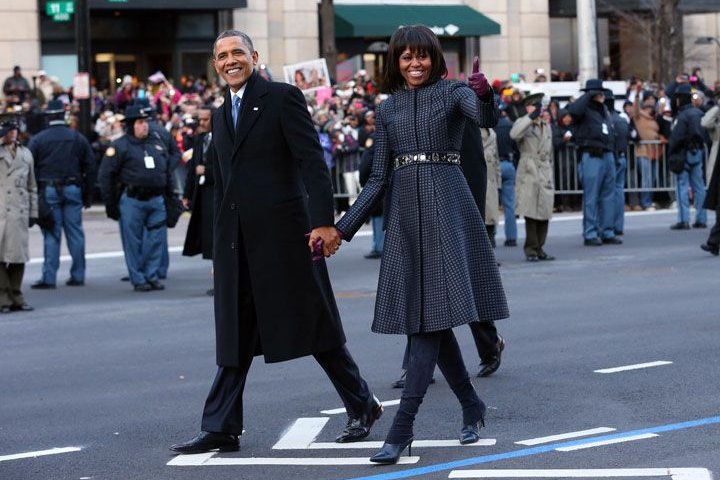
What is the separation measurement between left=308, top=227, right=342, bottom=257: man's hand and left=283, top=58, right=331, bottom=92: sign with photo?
2118cm

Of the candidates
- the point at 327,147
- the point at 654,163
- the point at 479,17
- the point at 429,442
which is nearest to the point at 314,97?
the point at 327,147

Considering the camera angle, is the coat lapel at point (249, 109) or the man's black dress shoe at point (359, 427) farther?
the man's black dress shoe at point (359, 427)

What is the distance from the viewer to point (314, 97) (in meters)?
27.8

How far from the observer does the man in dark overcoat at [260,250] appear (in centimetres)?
736

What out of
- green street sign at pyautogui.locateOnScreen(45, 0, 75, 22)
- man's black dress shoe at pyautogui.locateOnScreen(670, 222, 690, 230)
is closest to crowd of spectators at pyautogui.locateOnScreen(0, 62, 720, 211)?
man's black dress shoe at pyautogui.locateOnScreen(670, 222, 690, 230)

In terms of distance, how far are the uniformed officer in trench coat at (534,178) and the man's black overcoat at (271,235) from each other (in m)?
10.0

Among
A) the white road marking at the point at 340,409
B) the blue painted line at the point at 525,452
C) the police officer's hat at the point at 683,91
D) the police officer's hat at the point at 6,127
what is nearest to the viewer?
the blue painted line at the point at 525,452

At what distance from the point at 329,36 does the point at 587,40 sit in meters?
8.66

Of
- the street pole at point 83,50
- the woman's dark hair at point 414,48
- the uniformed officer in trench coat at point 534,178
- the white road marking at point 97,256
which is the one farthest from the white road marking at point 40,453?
the street pole at point 83,50

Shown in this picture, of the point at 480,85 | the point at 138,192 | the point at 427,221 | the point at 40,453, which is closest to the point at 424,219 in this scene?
the point at 427,221

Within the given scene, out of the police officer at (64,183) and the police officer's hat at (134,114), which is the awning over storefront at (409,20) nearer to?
the police officer at (64,183)

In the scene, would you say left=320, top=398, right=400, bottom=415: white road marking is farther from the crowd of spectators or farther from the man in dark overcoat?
the crowd of spectators

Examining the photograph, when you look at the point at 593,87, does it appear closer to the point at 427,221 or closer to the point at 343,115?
the point at 343,115

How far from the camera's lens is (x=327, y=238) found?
7102 mm
